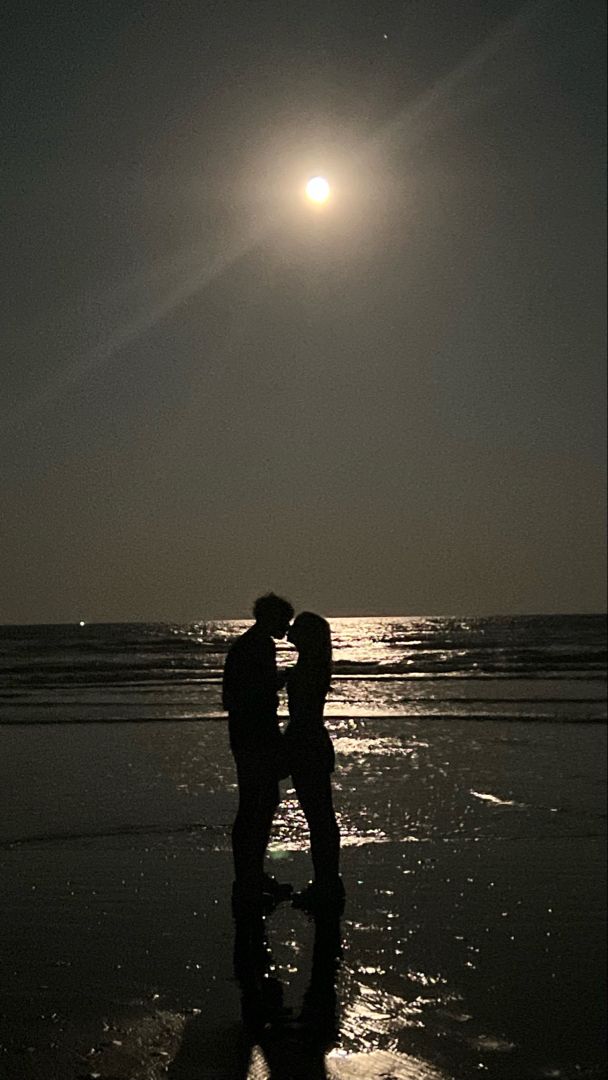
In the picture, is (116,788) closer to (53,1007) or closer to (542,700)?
(53,1007)

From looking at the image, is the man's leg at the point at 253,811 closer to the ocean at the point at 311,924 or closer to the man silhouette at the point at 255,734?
the man silhouette at the point at 255,734

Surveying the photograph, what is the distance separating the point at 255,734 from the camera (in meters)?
5.49

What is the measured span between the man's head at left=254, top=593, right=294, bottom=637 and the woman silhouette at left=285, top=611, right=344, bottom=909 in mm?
338

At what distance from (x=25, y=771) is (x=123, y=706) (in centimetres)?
909

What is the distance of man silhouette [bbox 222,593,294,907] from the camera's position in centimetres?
547

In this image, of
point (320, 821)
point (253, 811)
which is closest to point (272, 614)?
point (253, 811)

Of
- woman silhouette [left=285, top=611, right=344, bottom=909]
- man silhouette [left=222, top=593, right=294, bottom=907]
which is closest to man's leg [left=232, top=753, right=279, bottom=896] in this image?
man silhouette [left=222, top=593, right=294, bottom=907]

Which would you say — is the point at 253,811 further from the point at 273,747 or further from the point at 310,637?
the point at 310,637

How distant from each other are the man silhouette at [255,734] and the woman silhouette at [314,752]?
0.33 meters

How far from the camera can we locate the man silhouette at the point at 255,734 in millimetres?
5473

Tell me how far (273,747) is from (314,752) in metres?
0.47

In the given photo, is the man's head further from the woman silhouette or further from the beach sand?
the beach sand

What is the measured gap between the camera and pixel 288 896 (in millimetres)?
5926

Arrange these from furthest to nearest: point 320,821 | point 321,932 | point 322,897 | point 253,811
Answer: point 320,821 → point 322,897 → point 253,811 → point 321,932
